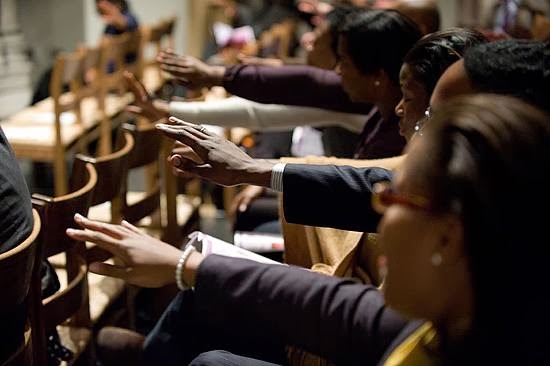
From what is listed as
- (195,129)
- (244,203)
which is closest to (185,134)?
Answer: (195,129)

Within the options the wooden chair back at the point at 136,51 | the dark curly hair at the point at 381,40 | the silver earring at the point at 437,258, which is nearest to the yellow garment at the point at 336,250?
the dark curly hair at the point at 381,40

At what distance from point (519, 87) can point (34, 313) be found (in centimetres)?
95

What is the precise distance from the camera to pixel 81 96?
388cm

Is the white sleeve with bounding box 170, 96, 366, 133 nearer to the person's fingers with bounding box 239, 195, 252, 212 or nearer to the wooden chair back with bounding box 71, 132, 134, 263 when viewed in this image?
the person's fingers with bounding box 239, 195, 252, 212

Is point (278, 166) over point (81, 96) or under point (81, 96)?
over

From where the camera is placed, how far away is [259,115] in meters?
2.52

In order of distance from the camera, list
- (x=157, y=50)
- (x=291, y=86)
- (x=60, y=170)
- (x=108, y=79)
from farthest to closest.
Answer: (x=157, y=50)
(x=108, y=79)
(x=60, y=170)
(x=291, y=86)

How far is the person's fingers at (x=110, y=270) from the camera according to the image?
3.47 ft

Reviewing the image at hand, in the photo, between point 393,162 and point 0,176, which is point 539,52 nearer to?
point 393,162

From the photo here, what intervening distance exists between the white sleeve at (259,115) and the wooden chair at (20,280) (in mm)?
982

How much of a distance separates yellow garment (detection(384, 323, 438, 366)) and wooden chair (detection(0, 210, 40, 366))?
0.63 m

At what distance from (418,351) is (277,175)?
0.60 m

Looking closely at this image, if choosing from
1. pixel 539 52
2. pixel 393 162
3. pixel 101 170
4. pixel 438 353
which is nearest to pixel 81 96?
→ pixel 101 170

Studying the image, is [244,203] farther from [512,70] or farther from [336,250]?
[512,70]
